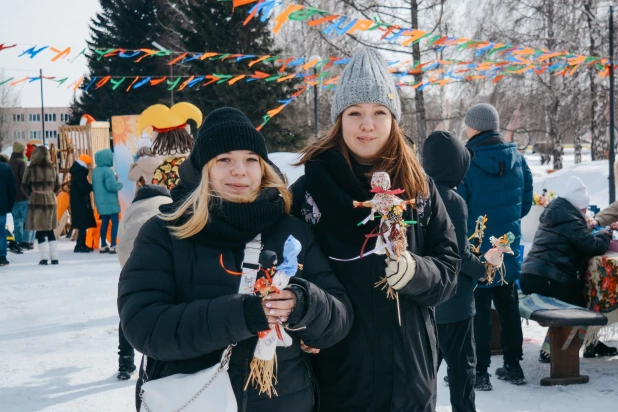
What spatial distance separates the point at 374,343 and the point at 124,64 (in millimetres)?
33315

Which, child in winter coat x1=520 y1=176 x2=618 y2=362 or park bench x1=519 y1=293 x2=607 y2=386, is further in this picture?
child in winter coat x1=520 y1=176 x2=618 y2=362

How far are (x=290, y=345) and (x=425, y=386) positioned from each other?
1.79 feet

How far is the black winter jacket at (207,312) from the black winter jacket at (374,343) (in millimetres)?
131

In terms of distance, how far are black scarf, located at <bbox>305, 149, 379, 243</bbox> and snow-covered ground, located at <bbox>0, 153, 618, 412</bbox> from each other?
0.86 metres

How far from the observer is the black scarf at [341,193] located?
2221mm

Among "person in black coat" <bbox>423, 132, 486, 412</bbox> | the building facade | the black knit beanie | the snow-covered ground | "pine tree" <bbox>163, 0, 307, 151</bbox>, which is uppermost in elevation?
the building facade

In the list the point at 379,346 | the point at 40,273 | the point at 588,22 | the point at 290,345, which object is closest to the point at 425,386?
the point at 379,346

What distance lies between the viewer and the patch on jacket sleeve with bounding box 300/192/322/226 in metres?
2.27

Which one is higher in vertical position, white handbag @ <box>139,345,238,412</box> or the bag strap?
the bag strap

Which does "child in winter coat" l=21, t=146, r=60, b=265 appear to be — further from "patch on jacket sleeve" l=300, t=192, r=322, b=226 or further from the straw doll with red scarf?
the straw doll with red scarf

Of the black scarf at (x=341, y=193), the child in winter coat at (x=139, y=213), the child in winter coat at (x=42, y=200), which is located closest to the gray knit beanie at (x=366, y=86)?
the black scarf at (x=341, y=193)

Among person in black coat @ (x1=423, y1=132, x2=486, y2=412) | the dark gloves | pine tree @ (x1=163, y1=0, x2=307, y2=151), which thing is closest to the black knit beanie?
the dark gloves

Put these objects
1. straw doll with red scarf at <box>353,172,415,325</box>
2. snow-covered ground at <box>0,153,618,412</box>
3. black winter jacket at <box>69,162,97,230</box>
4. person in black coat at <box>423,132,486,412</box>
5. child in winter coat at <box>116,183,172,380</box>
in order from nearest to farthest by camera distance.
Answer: straw doll with red scarf at <box>353,172,415,325</box>, person in black coat at <box>423,132,486,412</box>, child in winter coat at <box>116,183,172,380</box>, snow-covered ground at <box>0,153,618,412</box>, black winter jacket at <box>69,162,97,230</box>

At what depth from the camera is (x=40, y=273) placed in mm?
9398
